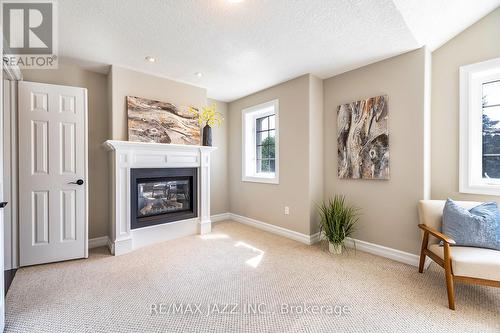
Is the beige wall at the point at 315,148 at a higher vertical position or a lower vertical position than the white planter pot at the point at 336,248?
higher

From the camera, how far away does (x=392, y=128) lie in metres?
2.72

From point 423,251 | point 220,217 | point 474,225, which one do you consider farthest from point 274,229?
point 474,225

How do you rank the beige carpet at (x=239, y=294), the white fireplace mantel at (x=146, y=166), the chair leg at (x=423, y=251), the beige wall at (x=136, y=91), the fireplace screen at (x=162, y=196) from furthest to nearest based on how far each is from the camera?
the fireplace screen at (x=162, y=196) < the beige wall at (x=136, y=91) < the white fireplace mantel at (x=146, y=166) < the chair leg at (x=423, y=251) < the beige carpet at (x=239, y=294)

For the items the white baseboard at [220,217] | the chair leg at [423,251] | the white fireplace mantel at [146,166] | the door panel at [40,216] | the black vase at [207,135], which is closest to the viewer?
the chair leg at [423,251]

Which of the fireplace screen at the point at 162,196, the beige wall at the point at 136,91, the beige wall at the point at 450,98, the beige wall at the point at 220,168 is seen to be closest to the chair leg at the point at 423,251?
the beige wall at the point at 450,98

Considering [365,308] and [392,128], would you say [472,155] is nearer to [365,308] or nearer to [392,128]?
[392,128]

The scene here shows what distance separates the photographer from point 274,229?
3.74 m

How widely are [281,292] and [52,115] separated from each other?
3.03 meters

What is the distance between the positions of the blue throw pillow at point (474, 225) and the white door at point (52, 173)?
383cm

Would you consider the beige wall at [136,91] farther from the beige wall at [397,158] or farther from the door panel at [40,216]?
the beige wall at [397,158]

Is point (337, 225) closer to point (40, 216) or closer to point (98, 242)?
point (98, 242)

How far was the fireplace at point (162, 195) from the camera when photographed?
306 cm

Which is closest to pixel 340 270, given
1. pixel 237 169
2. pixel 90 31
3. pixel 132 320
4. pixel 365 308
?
pixel 365 308

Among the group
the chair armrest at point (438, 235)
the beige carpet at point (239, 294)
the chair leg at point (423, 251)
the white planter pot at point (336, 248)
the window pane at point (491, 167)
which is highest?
the window pane at point (491, 167)
